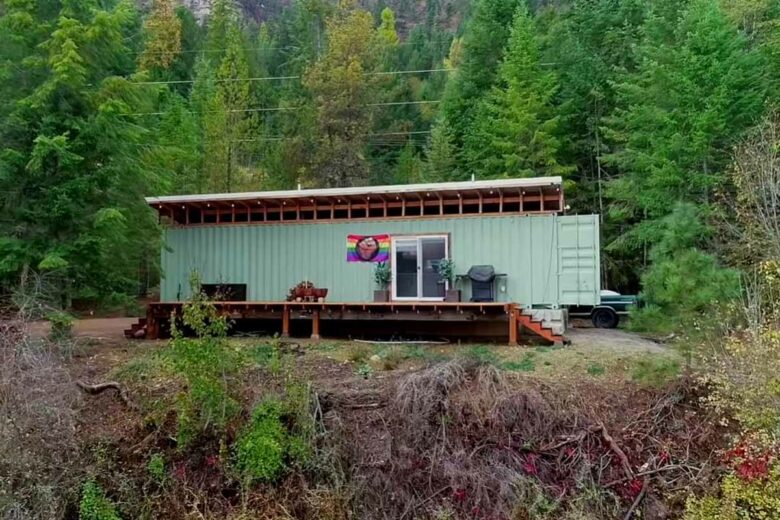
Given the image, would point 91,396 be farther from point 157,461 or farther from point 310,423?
point 310,423

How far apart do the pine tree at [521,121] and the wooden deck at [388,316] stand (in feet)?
21.1

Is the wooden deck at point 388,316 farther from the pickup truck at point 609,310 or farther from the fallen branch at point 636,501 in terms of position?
the fallen branch at point 636,501

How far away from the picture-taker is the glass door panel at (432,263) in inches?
360

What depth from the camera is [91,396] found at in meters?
6.10

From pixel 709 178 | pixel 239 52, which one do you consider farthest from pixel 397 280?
pixel 239 52

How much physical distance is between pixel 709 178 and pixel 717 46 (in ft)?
8.86

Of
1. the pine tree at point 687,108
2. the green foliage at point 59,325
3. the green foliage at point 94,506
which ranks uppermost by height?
the pine tree at point 687,108

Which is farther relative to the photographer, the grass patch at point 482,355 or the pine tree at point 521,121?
the pine tree at point 521,121

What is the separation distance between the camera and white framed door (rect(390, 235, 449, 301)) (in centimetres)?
916

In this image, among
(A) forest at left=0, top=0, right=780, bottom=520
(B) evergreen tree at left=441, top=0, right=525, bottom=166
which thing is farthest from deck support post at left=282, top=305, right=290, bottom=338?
(B) evergreen tree at left=441, top=0, right=525, bottom=166

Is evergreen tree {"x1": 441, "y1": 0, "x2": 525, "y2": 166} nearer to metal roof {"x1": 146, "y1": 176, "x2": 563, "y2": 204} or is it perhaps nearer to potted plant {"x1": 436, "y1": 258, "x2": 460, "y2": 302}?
metal roof {"x1": 146, "y1": 176, "x2": 563, "y2": 204}

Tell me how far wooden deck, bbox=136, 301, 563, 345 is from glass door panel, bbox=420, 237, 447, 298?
46 centimetres

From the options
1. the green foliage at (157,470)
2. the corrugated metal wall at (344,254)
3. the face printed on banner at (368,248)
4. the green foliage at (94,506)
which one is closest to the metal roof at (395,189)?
the corrugated metal wall at (344,254)

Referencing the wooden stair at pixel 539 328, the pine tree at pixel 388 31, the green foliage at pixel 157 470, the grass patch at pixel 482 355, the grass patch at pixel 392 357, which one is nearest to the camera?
the green foliage at pixel 157 470
